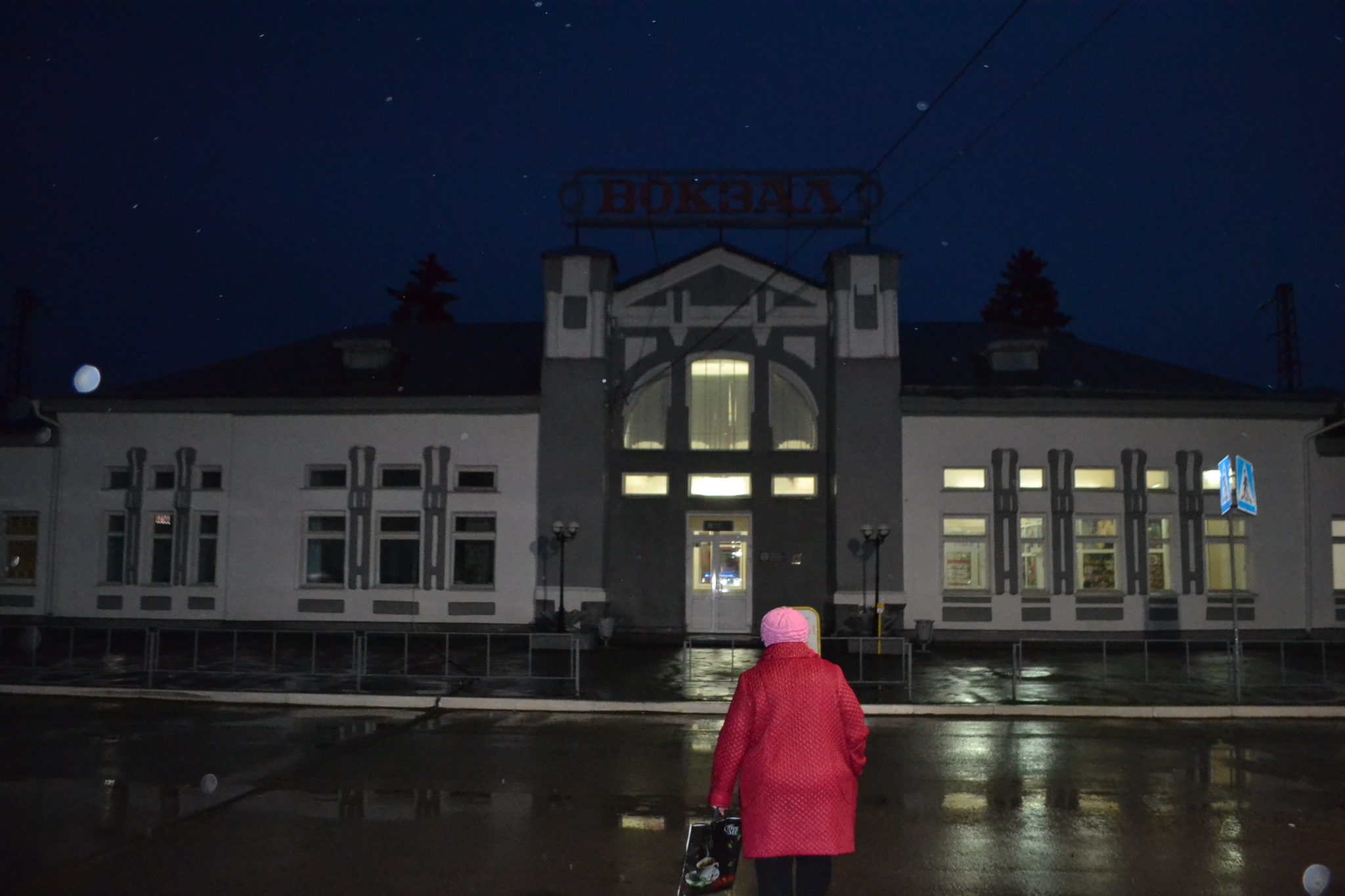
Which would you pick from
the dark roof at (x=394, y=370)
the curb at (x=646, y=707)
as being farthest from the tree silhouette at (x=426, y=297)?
the curb at (x=646, y=707)

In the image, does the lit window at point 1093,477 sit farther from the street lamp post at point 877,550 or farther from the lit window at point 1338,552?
the lit window at point 1338,552

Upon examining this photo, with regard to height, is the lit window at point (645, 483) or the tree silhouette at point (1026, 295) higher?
the tree silhouette at point (1026, 295)

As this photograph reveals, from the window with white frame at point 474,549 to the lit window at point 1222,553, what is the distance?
16.2 meters

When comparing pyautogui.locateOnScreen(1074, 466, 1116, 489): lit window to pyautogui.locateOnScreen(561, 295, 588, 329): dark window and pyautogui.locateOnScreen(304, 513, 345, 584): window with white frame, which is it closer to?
pyautogui.locateOnScreen(561, 295, 588, 329): dark window

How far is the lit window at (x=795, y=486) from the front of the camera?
2400 cm

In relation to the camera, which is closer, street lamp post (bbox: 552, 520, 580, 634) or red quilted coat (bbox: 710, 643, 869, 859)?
red quilted coat (bbox: 710, 643, 869, 859)

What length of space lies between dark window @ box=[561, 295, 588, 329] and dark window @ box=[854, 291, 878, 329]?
6.14m

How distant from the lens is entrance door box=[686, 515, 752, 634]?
23.7 meters

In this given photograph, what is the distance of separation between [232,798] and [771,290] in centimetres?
1782

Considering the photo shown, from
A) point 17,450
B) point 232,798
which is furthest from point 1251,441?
point 17,450

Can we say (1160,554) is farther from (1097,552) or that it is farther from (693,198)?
(693,198)

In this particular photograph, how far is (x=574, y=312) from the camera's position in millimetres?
23828

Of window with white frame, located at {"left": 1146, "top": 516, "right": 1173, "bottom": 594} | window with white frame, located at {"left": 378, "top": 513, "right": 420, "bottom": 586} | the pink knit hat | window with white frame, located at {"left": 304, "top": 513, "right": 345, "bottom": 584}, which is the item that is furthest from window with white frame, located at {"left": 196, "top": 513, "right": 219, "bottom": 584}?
the pink knit hat

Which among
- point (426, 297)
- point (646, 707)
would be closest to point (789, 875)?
point (646, 707)
